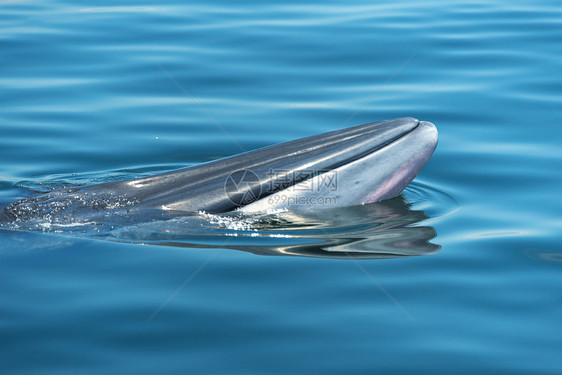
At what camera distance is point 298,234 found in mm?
8477

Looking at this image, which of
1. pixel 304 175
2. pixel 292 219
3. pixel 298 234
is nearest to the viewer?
pixel 298 234

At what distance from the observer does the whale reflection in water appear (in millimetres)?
8102

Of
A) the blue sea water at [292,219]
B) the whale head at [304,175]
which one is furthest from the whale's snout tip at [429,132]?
the blue sea water at [292,219]

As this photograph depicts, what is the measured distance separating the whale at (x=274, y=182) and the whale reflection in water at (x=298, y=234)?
0.43 ft

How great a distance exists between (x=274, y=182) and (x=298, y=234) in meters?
0.61

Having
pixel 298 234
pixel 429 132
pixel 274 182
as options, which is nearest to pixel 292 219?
pixel 298 234

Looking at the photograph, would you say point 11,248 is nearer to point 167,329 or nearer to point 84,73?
point 167,329

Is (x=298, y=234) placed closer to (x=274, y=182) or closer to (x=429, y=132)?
(x=274, y=182)

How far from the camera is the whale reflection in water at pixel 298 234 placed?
26.6 feet

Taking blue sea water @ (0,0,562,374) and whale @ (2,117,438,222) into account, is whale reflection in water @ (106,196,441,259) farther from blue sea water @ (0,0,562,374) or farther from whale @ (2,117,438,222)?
whale @ (2,117,438,222)

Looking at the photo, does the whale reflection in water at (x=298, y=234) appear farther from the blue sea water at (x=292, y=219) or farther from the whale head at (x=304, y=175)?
the whale head at (x=304, y=175)

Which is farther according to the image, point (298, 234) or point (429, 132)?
point (429, 132)

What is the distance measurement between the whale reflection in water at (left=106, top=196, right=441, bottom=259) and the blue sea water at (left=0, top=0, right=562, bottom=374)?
0.10 ft

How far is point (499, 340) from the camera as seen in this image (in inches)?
252
